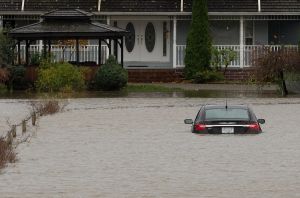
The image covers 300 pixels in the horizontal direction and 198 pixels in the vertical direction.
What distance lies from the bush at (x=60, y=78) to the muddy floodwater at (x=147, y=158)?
7.84m

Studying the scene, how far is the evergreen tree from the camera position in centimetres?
5912

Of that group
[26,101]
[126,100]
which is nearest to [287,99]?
[126,100]

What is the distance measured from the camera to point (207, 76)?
193 ft

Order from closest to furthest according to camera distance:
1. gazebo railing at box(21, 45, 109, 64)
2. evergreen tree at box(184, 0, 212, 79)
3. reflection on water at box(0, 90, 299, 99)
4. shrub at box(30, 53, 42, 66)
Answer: reflection on water at box(0, 90, 299, 99) < shrub at box(30, 53, 42, 66) < evergreen tree at box(184, 0, 212, 79) < gazebo railing at box(21, 45, 109, 64)

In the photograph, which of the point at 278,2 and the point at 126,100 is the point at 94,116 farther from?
the point at 278,2

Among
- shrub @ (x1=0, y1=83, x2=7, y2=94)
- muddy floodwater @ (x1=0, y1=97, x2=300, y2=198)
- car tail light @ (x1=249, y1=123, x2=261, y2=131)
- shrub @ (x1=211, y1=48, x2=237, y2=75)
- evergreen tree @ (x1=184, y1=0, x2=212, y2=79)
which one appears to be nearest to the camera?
muddy floodwater @ (x1=0, y1=97, x2=300, y2=198)

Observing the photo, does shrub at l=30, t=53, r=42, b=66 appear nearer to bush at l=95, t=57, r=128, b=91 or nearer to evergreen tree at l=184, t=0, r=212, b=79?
bush at l=95, t=57, r=128, b=91

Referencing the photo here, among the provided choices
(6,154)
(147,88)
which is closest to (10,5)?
(147,88)

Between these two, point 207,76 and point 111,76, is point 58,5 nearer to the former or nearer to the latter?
point 207,76

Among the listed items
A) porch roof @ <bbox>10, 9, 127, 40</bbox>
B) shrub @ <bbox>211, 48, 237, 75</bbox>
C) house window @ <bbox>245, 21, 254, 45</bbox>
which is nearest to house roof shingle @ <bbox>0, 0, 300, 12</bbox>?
house window @ <bbox>245, 21, 254, 45</bbox>

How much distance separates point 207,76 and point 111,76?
7503 mm

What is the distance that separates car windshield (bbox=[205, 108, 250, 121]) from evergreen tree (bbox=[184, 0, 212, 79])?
2542cm

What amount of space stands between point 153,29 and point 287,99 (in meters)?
16.3

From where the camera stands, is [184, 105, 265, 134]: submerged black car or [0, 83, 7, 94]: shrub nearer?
[184, 105, 265, 134]: submerged black car
